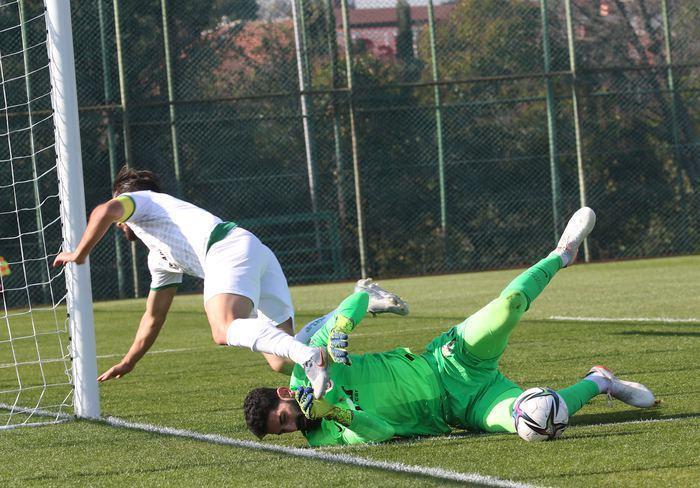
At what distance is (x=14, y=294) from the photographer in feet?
59.6

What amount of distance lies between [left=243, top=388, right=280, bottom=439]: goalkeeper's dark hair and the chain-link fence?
517 inches

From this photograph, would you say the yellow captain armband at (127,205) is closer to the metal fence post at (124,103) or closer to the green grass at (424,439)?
the green grass at (424,439)

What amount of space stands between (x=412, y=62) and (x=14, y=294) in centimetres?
754

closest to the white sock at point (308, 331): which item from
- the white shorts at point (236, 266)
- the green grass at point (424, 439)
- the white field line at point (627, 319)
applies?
the white shorts at point (236, 266)


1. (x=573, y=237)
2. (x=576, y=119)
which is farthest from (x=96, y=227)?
(x=576, y=119)

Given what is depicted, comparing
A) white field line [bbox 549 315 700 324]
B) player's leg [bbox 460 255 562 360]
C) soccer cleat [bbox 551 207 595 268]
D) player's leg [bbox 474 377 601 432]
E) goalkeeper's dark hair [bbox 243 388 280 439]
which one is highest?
soccer cleat [bbox 551 207 595 268]

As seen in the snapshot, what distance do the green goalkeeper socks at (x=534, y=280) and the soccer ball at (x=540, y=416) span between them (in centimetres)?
57

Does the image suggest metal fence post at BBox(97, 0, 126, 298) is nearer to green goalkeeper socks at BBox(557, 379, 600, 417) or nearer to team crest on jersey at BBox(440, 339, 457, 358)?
team crest on jersey at BBox(440, 339, 457, 358)

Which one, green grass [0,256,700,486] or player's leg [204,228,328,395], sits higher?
player's leg [204,228,328,395]

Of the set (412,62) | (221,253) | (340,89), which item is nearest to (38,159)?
(340,89)

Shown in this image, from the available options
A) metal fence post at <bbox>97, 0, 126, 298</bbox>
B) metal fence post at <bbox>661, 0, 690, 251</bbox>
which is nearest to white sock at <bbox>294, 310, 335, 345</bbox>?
metal fence post at <bbox>97, 0, 126, 298</bbox>

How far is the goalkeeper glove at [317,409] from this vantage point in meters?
5.04

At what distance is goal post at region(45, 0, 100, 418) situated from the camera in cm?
670

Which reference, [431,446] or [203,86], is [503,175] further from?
[431,446]
